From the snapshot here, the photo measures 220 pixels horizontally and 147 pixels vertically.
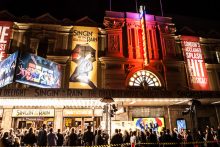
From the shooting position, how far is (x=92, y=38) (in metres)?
23.0

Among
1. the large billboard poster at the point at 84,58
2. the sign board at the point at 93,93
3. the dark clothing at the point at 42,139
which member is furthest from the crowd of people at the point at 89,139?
the large billboard poster at the point at 84,58

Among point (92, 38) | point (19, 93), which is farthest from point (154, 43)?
point (19, 93)

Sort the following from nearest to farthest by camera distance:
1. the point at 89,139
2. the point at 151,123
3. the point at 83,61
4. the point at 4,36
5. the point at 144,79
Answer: the point at 89,139
the point at 151,123
the point at 4,36
the point at 83,61
the point at 144,79

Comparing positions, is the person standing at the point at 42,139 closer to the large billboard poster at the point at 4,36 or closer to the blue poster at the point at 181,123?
the large billboard poster at the point at 4,36

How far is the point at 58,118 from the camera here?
64.3 feet

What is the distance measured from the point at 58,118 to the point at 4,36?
10.2 m

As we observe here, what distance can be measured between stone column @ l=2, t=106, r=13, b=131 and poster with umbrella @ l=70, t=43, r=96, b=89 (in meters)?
6.33

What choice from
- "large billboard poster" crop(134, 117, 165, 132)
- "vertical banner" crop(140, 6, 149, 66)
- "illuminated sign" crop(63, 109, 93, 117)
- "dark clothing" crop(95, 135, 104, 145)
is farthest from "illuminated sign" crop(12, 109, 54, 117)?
"vertical banner" crop(140, 6, 149, 66)

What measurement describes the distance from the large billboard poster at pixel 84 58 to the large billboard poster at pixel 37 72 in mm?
1656

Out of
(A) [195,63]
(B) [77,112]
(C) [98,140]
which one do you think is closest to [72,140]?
(C) [98,140]

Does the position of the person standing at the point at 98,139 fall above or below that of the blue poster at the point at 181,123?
below

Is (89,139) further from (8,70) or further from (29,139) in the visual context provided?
(8,70)

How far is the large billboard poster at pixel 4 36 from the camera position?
20.6 m

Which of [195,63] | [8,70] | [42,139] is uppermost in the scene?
[195,63]
